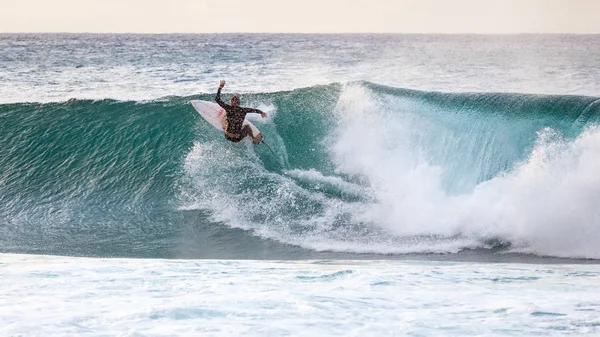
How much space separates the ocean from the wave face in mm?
35

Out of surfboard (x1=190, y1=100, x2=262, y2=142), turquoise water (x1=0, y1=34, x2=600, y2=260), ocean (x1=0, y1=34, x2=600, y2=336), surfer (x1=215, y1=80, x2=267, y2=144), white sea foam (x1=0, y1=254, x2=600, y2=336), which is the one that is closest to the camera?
white sea foam (x1=0, y1=254, x2=600, y2=336)

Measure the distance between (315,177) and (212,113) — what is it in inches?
99.2

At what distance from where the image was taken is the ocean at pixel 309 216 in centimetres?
567

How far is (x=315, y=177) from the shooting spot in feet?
37.6

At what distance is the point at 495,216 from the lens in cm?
947

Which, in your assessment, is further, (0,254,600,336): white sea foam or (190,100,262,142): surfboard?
(190,100,262,142): surfboard

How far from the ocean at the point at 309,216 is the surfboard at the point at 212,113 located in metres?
0.23

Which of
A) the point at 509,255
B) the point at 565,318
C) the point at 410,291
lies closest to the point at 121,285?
the point at 410,291

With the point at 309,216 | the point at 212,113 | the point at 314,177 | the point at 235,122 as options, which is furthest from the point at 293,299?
the point at 212,113

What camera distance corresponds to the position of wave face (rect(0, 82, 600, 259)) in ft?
30.2

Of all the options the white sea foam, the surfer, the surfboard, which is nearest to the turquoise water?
the surfboard

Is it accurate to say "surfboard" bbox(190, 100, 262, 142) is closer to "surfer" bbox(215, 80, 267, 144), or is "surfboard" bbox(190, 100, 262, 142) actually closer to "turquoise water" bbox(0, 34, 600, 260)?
"turquoise water" bbox(0, 34, 600, 260)

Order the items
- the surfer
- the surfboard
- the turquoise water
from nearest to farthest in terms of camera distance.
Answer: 1. the turquoise water
2. the surfer
3. the surfboard

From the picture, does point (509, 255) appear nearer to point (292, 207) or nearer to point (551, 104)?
point (292, 207)
